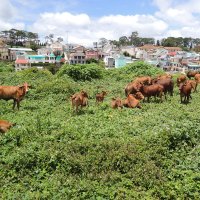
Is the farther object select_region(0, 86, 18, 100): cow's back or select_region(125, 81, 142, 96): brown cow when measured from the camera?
select_region(125, 81, 142, 96): brown cow

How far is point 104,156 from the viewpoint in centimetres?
915

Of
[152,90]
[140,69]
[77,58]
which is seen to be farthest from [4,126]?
Result: [77,58]

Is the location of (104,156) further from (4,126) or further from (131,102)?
(131,102)

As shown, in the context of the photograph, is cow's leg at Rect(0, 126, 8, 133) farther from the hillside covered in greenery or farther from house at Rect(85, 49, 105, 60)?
house at Rect(85, 49, 105, 60)

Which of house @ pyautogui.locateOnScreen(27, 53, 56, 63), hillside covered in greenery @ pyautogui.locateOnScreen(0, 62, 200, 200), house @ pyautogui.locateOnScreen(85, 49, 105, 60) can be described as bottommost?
hillside covered in greenery @ pyautogui.locateOnScreen(0, 62, 200, 200)

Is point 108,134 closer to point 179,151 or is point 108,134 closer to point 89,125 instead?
point 89,125

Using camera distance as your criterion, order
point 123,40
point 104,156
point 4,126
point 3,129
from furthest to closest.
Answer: point 123,40
point 4,126
point 3,129
point 104,156

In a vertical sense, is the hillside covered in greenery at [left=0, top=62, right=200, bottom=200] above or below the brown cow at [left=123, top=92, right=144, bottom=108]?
below

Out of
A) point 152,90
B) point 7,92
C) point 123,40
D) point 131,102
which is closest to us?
point 131,102

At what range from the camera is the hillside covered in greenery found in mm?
7918

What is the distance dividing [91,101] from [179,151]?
338 inches

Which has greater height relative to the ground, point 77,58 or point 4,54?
point 4,54

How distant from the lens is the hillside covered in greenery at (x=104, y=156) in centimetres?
792


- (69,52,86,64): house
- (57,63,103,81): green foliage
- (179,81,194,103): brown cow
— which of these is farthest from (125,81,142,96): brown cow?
(69,52,86,64): house
